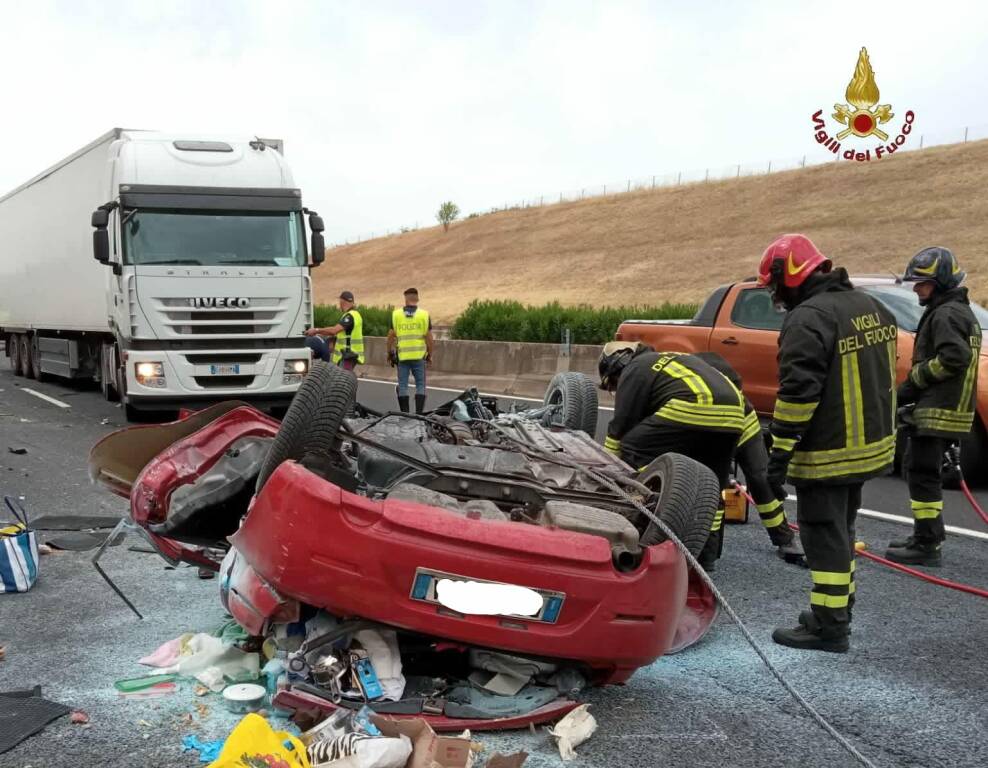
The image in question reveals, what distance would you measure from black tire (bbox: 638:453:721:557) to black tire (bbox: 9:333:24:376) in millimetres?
17875

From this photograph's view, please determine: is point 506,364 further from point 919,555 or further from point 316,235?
point 919,555

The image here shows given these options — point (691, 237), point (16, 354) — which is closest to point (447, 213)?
point (691, 237)

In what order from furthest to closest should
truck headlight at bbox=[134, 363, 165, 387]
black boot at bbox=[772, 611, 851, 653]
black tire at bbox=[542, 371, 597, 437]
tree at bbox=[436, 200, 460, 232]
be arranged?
tree at bbox=[436, 200, 460, 232] < truck headlight at bbox=[134, 363, 165, 387] < black tire at bbox=[542, 371, 597, 437] < black boot at bbox=[772, 611, 851, 653]

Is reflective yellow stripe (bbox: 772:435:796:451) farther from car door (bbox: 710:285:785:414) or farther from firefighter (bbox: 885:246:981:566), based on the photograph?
Result: car door (bbox: 710:285:785:414)

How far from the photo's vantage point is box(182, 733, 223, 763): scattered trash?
264 cm

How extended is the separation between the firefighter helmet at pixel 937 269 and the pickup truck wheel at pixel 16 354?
56.8 ft

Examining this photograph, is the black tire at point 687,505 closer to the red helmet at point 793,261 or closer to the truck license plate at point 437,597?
the truck license plate at point 437,597

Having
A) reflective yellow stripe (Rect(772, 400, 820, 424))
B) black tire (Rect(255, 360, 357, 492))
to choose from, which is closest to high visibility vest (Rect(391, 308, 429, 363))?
reflective yellow stripe (Rect(772, 400, 820, 424))

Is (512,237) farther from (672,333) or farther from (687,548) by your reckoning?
(687,548)

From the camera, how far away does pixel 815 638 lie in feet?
12.4

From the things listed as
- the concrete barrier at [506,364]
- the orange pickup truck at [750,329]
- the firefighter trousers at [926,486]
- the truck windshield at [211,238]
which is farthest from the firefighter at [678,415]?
the concrete barrier at [506,364]

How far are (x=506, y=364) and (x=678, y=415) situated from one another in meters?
12.3

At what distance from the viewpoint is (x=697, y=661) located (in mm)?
3600

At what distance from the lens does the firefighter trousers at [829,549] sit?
12.4 feet
